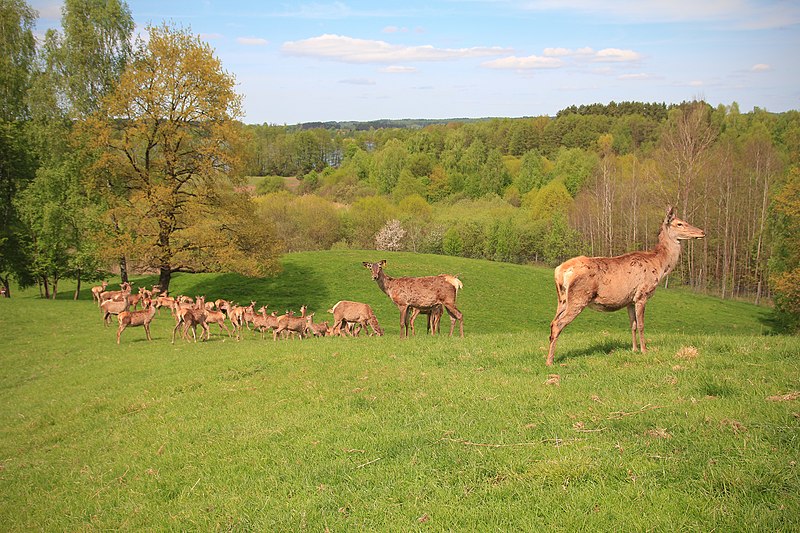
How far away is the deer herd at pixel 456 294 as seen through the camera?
11.3 meters

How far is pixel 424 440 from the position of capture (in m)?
7.87

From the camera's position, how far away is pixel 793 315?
121ft

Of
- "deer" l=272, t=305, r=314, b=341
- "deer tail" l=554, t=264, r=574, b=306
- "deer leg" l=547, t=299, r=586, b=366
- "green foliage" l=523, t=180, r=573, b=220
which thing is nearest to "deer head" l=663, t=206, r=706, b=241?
"deer tail" l=554, t=264, r=574, b=306

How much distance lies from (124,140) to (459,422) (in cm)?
3335

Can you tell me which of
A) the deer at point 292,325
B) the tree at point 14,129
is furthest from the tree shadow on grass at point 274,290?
the deer at point 292,325

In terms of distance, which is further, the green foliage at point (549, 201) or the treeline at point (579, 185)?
the green foliage at point (549, 201)

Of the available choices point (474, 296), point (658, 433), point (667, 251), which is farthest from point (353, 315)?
point (474, 296)

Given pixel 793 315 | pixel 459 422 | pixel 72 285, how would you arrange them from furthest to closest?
1. pixel 72 285
2. pixel 793 315
3. pixel 459 422

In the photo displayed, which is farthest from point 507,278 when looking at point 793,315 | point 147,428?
point 147,428

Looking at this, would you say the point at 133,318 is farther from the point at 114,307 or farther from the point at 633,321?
the point at 633,321

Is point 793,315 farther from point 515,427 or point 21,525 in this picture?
point 21,525

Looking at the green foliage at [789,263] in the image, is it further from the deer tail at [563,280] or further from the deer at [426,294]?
the deer tail at [563,280]

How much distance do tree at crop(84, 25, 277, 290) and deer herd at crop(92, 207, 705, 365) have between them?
4.51 m

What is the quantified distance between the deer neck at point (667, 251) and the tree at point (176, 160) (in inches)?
1091
